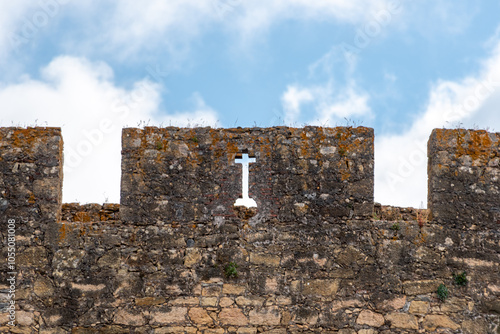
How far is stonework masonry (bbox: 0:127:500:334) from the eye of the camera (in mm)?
8164

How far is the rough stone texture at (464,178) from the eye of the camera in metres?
8.55

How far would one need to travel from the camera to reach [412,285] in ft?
27.2

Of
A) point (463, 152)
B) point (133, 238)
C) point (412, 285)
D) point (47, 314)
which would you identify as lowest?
point (47, 314)

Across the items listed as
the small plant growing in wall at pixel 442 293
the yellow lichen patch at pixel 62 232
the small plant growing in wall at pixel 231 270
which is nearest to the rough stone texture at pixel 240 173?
the small plant growing in wall at pixel 231 270

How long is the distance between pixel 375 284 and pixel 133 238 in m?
3.62

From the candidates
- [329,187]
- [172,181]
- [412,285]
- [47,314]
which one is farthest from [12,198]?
[412,285]

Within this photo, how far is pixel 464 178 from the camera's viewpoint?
28.3ft

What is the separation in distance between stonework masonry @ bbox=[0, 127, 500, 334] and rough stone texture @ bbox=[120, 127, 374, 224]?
16mm

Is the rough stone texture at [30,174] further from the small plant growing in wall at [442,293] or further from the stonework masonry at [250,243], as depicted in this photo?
the small plant growing in wall at [442,293]

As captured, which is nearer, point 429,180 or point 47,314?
point 47,314

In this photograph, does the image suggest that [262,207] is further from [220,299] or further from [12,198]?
[12,198]

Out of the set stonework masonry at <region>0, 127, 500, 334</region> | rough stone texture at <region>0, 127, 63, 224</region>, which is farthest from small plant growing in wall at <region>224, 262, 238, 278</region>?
rough stone texture at <region>0, 127, 63, 224</region>

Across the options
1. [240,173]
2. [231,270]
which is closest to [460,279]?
[231,270]

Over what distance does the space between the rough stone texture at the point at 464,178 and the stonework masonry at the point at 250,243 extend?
0.07 feet
